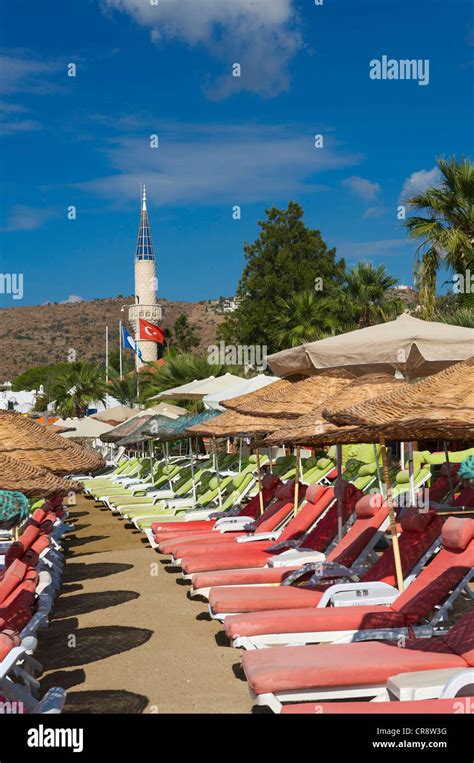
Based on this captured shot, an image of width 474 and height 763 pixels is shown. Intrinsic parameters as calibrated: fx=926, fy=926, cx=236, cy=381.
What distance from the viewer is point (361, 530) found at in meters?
8.84

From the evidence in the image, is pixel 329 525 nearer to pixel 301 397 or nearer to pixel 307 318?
pixel 301 397

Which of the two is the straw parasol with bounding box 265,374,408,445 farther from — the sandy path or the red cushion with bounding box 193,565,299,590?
the sandy path

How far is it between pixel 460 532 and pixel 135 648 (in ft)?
9.25

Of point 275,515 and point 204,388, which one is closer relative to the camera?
point 275,515

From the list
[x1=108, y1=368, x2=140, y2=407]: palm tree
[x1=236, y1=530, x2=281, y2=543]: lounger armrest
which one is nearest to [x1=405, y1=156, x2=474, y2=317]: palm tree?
[x1=236, y1=530, x2=281, y2=543]: lounger armrest

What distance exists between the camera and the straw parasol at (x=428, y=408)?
525 centimetres

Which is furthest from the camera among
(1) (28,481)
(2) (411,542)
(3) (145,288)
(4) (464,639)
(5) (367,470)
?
(3) (145,288)

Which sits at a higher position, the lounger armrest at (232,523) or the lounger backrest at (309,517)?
the lounger backrest at (309,517)

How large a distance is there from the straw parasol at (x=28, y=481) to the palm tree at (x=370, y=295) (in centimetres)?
2647

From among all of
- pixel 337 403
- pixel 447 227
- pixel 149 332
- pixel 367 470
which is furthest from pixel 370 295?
pixel 149 332

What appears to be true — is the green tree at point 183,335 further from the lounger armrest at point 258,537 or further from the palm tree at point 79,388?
the lounger armrest at point 258,537

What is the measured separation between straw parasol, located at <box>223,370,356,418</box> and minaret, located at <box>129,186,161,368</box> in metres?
61.2

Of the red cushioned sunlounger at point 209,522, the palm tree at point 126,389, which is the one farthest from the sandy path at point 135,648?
the palm tree at point 126,389

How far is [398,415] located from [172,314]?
331 ft
